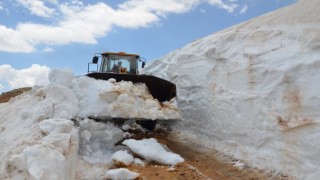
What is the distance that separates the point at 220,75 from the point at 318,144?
4.07 m

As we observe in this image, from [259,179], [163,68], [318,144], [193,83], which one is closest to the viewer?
[318,144]

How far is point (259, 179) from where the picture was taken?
21.7 ft

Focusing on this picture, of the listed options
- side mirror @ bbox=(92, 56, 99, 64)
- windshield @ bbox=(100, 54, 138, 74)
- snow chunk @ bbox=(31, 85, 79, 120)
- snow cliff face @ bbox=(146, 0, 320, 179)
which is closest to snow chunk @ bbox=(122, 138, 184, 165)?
snow chunk @ bbox=(31, 85, 79, 120)

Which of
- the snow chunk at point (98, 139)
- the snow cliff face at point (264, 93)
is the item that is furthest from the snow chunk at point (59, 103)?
the snow cliff face at point (264, 93)

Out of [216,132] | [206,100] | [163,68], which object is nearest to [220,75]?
[206,100]

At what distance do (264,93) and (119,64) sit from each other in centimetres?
620

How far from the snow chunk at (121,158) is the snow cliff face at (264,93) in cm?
239

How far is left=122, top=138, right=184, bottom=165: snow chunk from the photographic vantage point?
725 centimetres

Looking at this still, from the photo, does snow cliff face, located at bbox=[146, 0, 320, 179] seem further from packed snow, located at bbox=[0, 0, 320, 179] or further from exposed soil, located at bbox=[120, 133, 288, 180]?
exposed soil, located at bbox=[120, 133, 288, 180]

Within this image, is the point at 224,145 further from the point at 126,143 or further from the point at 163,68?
the point at 163,68

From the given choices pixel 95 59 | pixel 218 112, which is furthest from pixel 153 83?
pixel 95 59

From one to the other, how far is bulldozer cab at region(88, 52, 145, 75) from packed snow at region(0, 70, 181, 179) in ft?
9.12

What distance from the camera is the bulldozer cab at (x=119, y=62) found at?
12430 mm

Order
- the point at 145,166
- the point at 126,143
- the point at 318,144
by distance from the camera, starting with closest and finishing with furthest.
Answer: the point at 318,144, the point at 145,166, the point at 126,143
